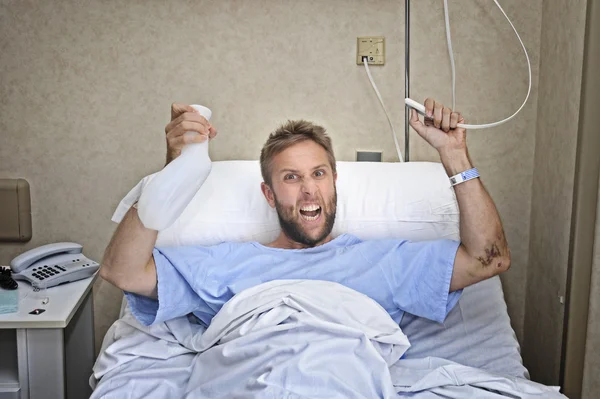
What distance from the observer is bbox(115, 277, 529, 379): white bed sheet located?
154cm

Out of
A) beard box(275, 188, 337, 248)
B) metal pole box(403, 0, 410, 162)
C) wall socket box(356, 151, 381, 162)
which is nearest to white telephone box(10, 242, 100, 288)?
beard box(275, 188, 337, 248)

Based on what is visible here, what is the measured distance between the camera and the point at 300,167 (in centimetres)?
173

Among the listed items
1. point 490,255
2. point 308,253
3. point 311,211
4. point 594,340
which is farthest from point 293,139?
point 594,340

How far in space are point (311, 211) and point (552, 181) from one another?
76cm

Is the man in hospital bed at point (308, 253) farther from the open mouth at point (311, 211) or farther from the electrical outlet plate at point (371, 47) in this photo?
the electrical outlet plate at point (371, 47)

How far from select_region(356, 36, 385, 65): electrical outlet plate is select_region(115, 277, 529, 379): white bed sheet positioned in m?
0.78

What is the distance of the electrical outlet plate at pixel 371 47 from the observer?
2057 mm

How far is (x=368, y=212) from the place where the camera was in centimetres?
184

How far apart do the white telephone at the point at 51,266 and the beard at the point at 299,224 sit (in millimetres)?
580

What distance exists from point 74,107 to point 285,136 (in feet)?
2.42

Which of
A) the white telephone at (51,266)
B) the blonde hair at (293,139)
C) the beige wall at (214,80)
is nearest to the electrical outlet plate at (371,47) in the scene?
the beige wall at (214,80)

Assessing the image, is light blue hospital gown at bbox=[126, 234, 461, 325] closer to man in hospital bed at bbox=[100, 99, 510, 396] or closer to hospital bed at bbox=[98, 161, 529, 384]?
man in hospital bed at bbox=[100, 99, 510, 396]

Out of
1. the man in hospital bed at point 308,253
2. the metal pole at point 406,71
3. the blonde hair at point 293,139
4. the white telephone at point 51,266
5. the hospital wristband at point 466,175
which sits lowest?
the white telephone at point 51,266

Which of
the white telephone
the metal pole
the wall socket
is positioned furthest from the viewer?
the wall socket
